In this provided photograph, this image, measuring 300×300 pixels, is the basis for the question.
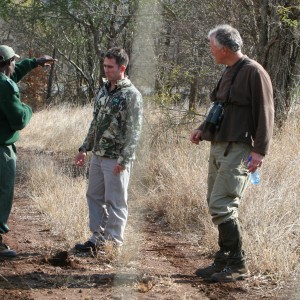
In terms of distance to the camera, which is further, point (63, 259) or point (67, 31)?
point (67, 31)

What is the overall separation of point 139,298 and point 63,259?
1.11m

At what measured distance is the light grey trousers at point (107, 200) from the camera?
→ 574 cm

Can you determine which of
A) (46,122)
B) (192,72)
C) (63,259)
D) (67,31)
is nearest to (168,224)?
(63,259)

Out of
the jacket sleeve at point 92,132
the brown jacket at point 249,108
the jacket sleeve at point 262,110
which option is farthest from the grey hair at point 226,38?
the jacket sleeve at point 92,132

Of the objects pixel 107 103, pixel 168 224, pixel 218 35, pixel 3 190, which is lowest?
pixel 168 224

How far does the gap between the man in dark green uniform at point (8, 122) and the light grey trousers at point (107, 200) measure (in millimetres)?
730

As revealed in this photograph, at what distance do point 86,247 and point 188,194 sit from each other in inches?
73.0

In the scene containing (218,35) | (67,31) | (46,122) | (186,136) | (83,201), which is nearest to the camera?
(218,35)

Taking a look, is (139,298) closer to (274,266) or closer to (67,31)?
(274,266)

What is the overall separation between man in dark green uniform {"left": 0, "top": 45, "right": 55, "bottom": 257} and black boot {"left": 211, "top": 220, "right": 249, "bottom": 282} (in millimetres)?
1934

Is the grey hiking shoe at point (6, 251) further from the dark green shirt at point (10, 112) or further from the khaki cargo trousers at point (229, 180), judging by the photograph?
the khaki cargo trousers at point (229, 180)

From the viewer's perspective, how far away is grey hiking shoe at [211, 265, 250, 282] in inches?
200

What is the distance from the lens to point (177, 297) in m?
4.70

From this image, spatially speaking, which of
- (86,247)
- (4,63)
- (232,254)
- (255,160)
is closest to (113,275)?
(86,247)
